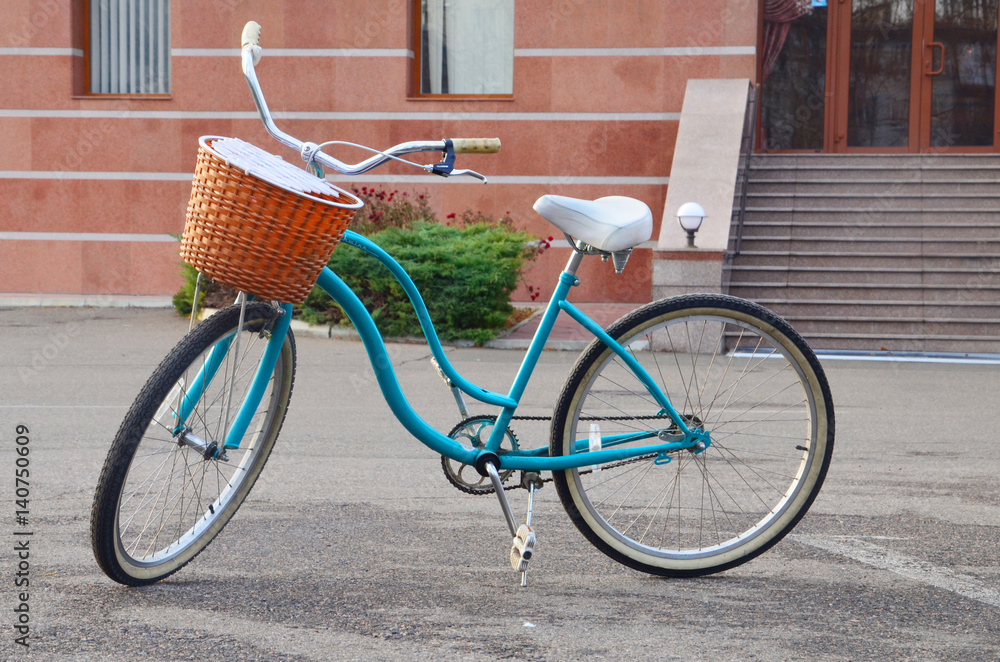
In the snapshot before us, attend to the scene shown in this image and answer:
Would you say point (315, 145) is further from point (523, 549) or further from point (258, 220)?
point (523, 549)

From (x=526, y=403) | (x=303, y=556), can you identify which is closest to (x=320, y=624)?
(x=303, y=556)

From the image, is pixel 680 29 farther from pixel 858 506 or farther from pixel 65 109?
pixel 858 506

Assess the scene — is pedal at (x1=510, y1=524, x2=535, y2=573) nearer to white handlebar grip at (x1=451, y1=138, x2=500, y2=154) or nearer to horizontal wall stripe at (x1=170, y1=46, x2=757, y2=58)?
white handlebar grip at (x1=451, y1=138, x2=500, y2=154)

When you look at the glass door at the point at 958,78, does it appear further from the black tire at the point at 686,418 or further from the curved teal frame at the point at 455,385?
the curved teal frame at the point at 455,385

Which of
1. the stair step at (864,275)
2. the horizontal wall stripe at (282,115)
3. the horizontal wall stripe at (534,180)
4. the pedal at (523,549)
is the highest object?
the horizontal wall stripe at (282,115)

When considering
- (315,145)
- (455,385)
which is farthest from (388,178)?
(315,145)

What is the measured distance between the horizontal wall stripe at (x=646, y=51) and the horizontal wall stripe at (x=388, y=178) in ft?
5.96

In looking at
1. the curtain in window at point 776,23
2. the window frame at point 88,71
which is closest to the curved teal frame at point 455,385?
the window frame at point 88,71

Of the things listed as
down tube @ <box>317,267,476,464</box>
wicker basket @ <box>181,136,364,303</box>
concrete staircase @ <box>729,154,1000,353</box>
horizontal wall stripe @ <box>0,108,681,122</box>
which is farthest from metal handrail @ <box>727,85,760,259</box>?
wicker basket @ <box>181,136,364,303</box>

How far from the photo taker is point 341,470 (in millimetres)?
5891

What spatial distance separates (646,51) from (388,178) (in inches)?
169

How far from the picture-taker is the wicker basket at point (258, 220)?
3.15 metres

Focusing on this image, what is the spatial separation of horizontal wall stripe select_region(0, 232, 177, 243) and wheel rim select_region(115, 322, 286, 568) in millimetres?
13995

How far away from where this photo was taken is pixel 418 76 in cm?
1756
